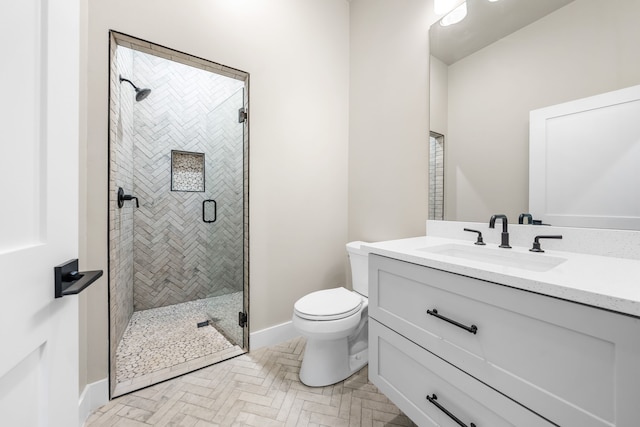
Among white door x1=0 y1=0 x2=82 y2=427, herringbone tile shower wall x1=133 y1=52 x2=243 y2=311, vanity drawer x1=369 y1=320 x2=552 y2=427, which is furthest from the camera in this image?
herringbone tile shower wall x1=133 y1=52 x2=243 y2=311

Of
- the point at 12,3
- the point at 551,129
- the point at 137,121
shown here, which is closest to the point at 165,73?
the point at 137,121

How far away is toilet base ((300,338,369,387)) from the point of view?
1.56m

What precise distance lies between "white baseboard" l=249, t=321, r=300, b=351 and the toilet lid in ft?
1.81

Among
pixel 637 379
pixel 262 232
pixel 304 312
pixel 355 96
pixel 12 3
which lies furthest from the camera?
pixel 355 96

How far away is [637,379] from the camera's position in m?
0.54

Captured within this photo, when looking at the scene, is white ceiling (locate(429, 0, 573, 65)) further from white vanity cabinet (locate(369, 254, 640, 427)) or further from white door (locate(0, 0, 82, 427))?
white door (locate(0, 0, 82, 427))

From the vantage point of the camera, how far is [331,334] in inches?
57.4

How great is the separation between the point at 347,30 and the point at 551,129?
1.94m

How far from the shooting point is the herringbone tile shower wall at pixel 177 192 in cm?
250

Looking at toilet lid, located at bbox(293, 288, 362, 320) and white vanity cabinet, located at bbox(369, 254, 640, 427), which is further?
toilet lid, located at bbox(293, 288, 362, 320)

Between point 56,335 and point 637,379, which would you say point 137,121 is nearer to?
point 56,335

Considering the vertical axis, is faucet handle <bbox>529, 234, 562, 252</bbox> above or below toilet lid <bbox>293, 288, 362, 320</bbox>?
above

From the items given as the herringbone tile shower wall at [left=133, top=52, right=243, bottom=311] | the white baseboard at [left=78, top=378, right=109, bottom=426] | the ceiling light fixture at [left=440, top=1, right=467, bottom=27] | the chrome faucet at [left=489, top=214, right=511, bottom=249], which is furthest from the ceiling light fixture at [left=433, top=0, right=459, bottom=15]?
the white baseboard at [left=78, top=378, right=109, bottom=426]

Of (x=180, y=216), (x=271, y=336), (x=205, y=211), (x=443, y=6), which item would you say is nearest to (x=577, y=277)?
(x=443, y=6)
